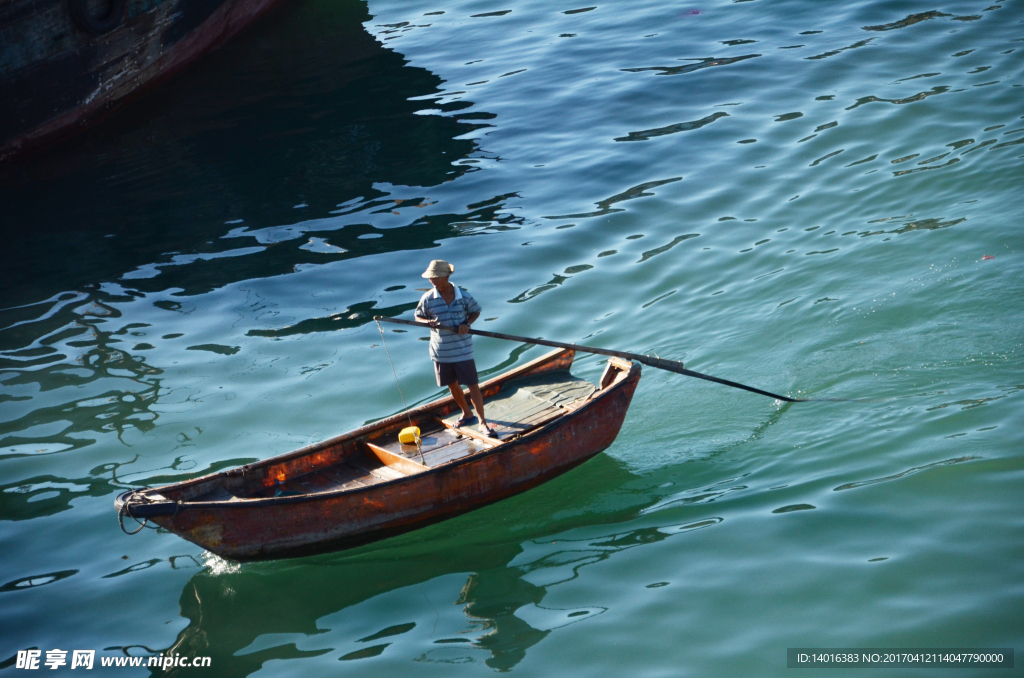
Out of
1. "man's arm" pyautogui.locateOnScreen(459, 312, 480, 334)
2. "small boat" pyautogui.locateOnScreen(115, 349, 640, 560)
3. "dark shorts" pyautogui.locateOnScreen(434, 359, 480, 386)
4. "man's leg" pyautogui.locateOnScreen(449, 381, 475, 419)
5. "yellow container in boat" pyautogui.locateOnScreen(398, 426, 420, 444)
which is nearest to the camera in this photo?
"small boat" pyautogui.locateOnScreen(115, 349, 640, 560)

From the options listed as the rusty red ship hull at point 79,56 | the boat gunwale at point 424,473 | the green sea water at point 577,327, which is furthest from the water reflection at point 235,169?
the boat gunwale at point 424,473

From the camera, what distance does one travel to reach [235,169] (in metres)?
16.1

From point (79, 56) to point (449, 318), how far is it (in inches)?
476

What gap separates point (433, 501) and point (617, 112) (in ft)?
36.2

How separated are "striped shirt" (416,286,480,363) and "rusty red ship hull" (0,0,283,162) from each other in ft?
37.6

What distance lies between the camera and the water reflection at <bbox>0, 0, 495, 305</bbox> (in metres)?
13.5

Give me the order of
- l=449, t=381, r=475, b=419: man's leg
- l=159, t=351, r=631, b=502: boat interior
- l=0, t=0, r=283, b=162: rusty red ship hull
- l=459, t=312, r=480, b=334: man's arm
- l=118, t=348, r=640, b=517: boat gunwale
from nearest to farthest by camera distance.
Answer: l=118, t=348, r=640, b=517: boat gunwale, l=159, t=351, r=631, b=502: boat interior, l=459, t=312, r=480, b=334: man's arm, l=449, t=381, r=475, b=419: man's leg, l=0, t=0, r=283, b=162: rusty red ship hull

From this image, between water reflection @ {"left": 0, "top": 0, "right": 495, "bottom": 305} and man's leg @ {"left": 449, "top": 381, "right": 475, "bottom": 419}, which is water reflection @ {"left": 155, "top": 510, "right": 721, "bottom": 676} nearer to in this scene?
man's leg @ {"left": 449, "top": 381, "right": 475, "bottom": 419}

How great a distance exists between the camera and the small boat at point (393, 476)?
23.5 feet

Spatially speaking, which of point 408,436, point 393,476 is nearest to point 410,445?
point 408,436

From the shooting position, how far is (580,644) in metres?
6.57

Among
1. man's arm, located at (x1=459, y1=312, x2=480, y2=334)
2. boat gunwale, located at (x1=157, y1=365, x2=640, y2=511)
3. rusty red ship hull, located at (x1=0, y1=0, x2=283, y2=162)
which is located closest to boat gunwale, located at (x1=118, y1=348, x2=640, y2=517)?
boat gunwale, located at (x1=157, y1=365, x2=640, y2=511)

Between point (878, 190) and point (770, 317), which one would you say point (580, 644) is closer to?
point (770, 317)

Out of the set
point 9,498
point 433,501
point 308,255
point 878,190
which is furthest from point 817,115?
point 9,498
